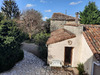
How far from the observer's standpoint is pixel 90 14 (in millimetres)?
21953

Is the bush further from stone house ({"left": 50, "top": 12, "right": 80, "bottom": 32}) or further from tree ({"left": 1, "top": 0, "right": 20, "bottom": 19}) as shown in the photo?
tree ({"left": 1, "top": 0, "right": 20, "bottom": 19})

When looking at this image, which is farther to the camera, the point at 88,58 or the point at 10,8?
the point at 10,8

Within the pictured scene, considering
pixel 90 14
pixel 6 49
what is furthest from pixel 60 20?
pixel 6 49

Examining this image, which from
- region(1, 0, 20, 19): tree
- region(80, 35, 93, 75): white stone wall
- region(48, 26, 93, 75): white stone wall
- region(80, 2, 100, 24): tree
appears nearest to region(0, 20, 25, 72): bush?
region(48, 26, 93, 75): white stone wall

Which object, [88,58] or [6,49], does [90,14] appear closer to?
[88,58]

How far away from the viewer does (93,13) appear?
846 inches

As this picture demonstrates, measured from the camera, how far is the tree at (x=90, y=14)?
21.3m

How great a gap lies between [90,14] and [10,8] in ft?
104

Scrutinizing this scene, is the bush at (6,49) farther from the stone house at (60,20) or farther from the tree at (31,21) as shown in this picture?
the stone house at (60,20)

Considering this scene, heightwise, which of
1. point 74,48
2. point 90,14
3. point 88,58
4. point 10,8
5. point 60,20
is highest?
point 10,8

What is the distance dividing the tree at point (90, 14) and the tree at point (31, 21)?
46.5 feet

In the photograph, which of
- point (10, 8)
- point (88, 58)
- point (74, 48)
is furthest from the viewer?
point (10, 8)

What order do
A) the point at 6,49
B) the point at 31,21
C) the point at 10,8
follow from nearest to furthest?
the point at 6,49 < the point at 31,21 < the point at 10,8

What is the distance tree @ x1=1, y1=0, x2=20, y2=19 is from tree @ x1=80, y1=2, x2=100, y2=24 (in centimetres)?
2840
